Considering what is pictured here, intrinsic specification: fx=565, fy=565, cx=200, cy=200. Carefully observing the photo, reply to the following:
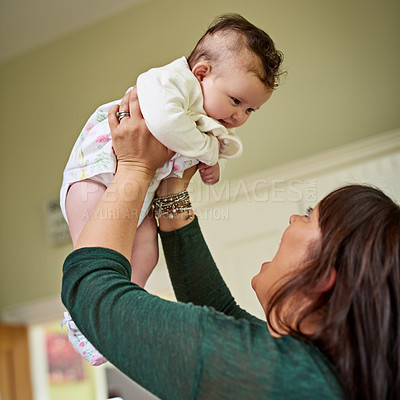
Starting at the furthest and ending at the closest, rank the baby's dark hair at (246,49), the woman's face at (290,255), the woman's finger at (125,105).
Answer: the baby's dark hair at (246,49) → the woman's finger at (125,105) → the woman's face at (290,255)

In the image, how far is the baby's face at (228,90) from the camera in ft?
3.27

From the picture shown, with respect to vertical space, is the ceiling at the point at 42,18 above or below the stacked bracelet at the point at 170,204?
above

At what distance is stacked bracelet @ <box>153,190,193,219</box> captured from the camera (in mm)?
989

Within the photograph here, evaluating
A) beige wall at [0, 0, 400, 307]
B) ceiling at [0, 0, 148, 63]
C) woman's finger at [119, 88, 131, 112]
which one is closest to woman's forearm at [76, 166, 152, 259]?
woman's finger at [119, 88, 131, 112]

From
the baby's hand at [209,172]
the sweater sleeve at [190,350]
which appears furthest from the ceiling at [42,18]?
the sweater sleeve at [190,350]

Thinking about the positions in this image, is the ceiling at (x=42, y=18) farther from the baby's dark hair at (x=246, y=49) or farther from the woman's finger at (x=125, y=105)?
the woman's finger at (x=125, y=105)

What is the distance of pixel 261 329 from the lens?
28.5 inches

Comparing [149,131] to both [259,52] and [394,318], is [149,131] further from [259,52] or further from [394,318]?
[394,318]

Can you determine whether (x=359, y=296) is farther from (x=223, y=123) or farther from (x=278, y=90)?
(x=278, y=90)

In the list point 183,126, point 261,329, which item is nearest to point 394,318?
point 261,329

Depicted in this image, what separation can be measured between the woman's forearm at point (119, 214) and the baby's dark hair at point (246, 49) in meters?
0.29

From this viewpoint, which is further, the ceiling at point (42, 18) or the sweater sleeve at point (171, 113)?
the ceiling at point (42, 18)

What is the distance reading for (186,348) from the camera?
657 millimetres

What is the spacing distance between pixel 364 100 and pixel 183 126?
4.49 feet
